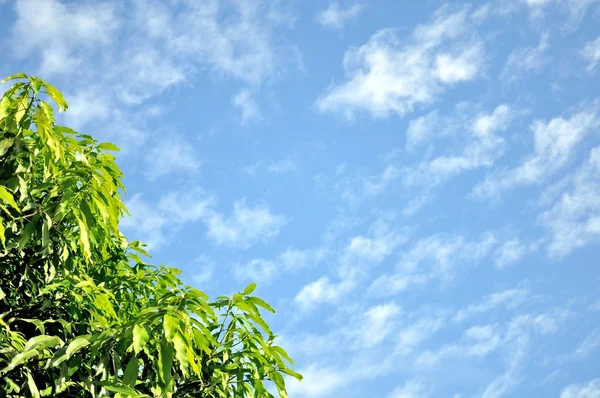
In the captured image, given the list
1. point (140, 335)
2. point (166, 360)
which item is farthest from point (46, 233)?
point (166, 360)

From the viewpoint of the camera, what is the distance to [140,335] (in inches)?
105

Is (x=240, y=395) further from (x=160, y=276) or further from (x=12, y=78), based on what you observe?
(x=12, y=78)

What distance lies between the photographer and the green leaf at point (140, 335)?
2625mm

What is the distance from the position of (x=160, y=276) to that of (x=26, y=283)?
3.47 ft

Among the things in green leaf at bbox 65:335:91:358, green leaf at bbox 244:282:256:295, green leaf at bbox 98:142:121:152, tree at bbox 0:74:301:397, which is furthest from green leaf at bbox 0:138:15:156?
green leaf at bbox 244:282:256:295

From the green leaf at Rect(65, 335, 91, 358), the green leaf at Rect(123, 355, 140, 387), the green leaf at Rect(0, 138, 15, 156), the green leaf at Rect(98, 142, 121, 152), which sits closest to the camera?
the green leaf at Rect(123, 355, 140, 387)

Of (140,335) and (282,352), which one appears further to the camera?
(282,352)

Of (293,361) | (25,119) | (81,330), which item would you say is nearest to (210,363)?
(293,361)

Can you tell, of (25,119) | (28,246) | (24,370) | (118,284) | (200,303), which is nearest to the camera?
(200,303)

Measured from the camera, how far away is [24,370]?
11.4ft

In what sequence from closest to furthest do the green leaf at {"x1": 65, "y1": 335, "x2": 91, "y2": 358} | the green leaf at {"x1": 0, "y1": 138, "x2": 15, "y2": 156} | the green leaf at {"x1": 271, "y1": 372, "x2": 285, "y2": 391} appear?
the green leaf at {"x1": 65, "y1": 335, "x2": 91, "y2": 358} < the green leaf at {"x1": 0, "y1": 138, "x2": 15, "y2": 156} < the green leaf at {"x1": 271, "y1": 372, "x2": 285, "y2": 391}

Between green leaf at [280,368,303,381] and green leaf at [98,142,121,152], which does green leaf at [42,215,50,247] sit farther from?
green leaf at [280,368,303,381]

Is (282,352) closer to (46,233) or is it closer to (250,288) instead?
(250,288)

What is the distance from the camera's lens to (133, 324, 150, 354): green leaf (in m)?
2.62
